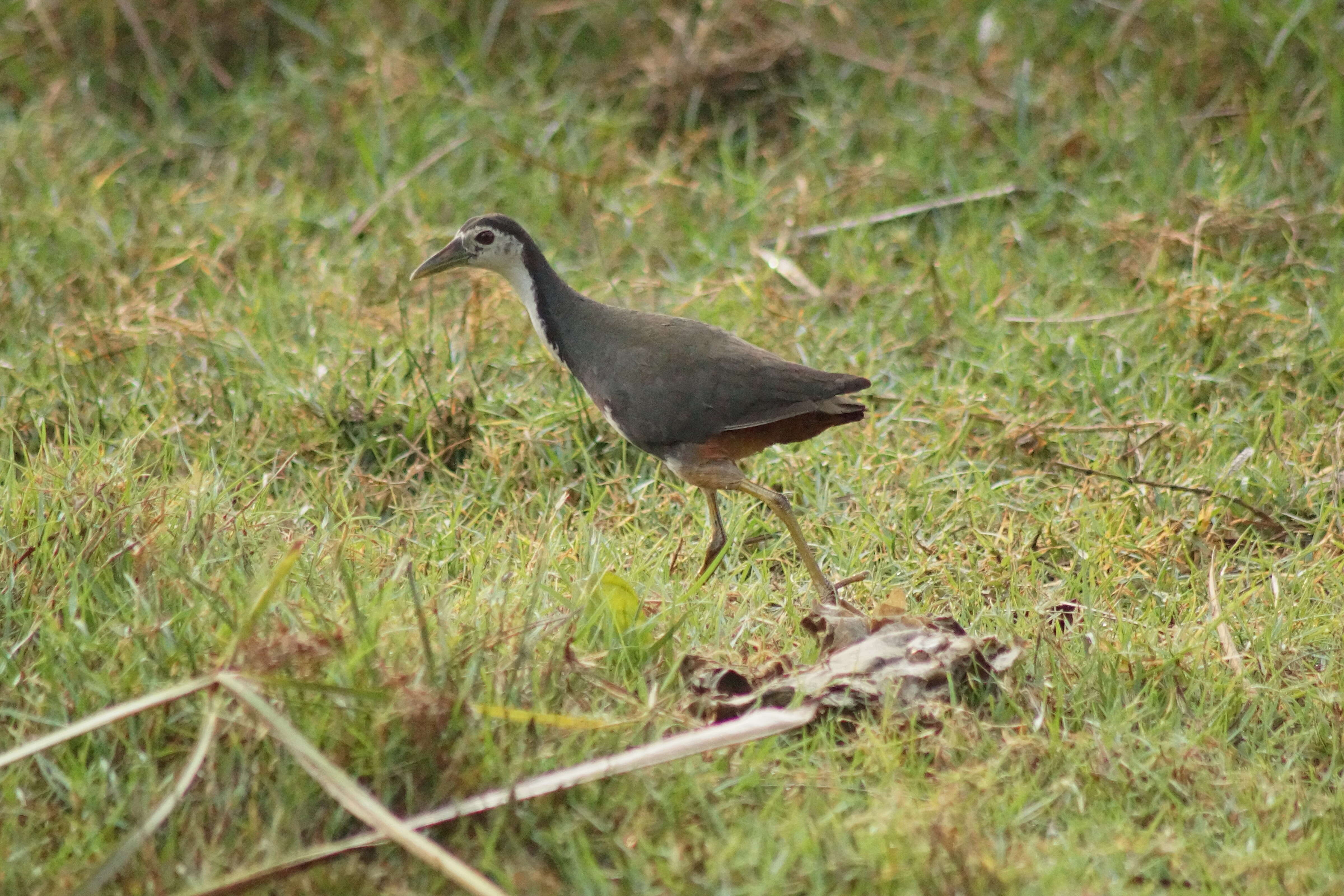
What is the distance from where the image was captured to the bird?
3.82m

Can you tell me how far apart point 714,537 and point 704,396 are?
433mm

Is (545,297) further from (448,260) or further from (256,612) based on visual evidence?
(256,612)

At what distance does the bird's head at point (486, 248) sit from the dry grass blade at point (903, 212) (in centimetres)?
181

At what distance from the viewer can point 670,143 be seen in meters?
6.62

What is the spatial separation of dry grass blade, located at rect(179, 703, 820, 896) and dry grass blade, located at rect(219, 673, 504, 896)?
0.10 feet

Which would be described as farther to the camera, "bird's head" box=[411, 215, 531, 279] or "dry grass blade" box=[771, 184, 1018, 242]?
"dry grass blade" box=[771, 184, 1018, 242]

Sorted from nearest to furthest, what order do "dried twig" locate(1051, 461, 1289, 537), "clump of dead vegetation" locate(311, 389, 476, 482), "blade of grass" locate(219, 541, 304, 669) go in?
"blade of grass" locate(219, 541, 304, 669)
"dried twig" locate(1051, 461, 1289, 537)
"clump of dead vegetation" locate(311, 389, 476, 482)

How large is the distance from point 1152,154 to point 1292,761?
3.54 m

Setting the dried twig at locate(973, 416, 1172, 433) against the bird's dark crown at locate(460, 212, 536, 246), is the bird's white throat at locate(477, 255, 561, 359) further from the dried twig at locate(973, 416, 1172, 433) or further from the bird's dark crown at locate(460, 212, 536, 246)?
the dried twig at locate(973, 416, 1172, 433)

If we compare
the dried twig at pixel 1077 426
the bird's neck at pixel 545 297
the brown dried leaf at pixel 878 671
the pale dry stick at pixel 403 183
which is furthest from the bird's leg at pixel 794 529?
the pale dry stick at pixel 403 183

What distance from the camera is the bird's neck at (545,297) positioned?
4203 mm

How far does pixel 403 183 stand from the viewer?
6152 millimetres

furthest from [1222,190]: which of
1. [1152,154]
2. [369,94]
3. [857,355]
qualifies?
[369,94]

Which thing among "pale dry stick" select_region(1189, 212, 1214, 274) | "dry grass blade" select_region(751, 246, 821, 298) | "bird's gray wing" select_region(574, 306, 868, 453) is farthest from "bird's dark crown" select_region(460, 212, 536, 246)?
"pale dry stick" select_region(1189, 212, 1214, 274)
